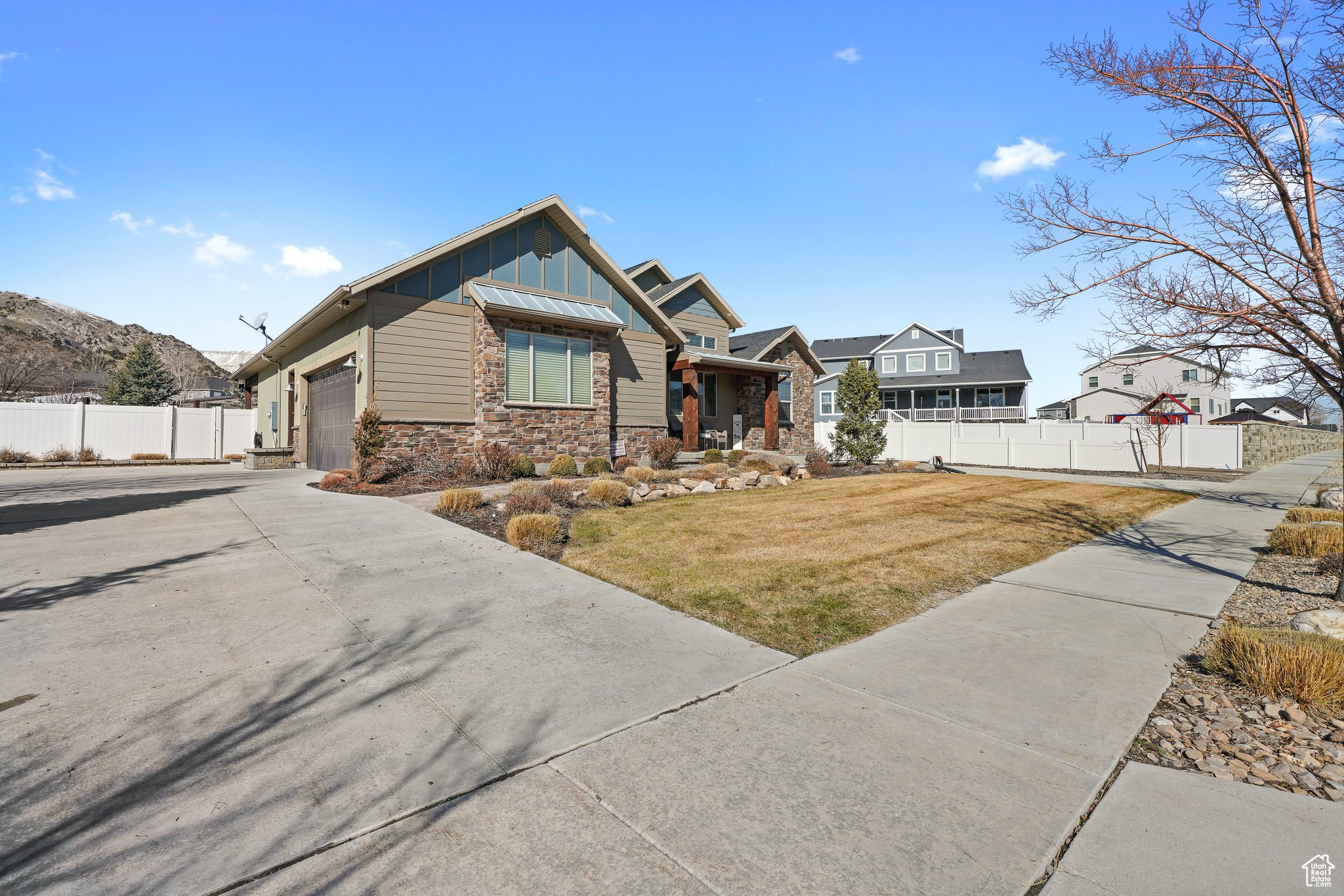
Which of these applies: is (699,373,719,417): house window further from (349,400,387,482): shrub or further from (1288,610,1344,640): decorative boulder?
(1288,610,1344,640): decorative boulder

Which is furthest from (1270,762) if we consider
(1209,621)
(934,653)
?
(1209,621)

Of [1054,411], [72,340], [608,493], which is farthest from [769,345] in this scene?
[72,340]

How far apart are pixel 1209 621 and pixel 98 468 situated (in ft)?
79.0

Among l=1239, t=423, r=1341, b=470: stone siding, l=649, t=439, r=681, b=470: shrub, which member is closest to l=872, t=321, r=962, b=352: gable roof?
l=1239, t=423, r=1341, b=470: stone siding

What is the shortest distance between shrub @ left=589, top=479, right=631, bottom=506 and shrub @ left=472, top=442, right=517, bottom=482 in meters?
3.16

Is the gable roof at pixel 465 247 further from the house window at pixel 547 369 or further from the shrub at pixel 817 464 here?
the shrub at pixel 817 464

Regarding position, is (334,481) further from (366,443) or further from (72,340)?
(72,340)

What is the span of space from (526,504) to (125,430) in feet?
70.7

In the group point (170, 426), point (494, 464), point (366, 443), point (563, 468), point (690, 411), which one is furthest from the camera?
point (170, 426)

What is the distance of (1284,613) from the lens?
16.0 feet

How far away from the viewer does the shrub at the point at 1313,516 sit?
8492mm

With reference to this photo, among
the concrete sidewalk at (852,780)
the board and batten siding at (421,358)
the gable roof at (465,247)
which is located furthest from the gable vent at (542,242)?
the concrete sidewalk at (852,780)

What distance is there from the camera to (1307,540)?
276 inches

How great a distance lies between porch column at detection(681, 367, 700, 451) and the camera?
17516mm
